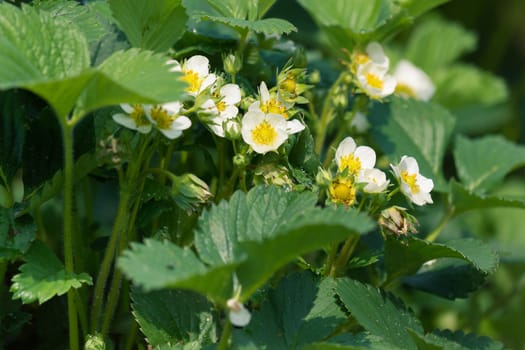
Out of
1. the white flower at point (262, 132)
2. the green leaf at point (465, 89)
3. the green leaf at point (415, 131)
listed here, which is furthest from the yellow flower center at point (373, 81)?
the green leaf at point (465, 89)

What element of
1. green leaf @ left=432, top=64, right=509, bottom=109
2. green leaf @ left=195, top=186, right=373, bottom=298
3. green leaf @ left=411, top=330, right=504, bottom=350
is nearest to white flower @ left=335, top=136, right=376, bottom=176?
green leaf @ left=195, top=186, right=373, bottom=298

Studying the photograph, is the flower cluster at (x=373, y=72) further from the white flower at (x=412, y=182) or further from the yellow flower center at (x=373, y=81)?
the white flower at (x=412, y=182)

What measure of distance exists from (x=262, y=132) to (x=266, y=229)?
124 mm

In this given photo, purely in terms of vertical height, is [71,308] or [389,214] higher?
[389,214]

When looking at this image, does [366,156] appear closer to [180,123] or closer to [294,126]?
[294,126]

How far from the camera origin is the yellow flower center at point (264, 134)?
0.88 metres

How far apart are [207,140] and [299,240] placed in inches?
15.2

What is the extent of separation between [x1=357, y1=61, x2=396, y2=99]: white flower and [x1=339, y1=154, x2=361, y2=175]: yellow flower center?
16 cm

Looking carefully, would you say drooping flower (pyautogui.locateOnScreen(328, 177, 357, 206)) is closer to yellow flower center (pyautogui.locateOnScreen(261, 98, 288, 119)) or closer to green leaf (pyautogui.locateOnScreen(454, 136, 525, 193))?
yellow flower center (pyautogui.locateOnScreen(261, 98, 288, 119))

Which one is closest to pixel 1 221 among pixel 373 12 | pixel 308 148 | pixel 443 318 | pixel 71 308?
pixel 71 308

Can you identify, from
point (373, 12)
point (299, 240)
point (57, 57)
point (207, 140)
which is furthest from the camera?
point (373, 12)

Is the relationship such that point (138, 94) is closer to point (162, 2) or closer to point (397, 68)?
point (162, 2)

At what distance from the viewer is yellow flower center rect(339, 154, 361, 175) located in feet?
2.99

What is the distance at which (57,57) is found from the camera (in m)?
0.82
